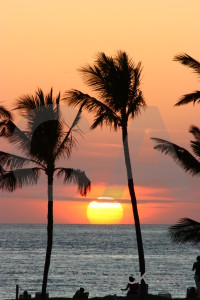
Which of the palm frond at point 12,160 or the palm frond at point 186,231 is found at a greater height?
the palm frond at point 12,160

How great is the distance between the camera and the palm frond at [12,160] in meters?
42.6

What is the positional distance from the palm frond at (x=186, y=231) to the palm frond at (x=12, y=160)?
39.8ft

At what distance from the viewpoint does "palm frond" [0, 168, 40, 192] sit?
138 ft

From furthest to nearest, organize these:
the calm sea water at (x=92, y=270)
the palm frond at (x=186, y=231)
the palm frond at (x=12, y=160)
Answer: the calm sea water at (x=92, y=270), the palm frond at (x=12, y=160), the palm frond at (x=186, y=231)

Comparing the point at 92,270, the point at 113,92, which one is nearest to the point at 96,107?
the point at 113,92

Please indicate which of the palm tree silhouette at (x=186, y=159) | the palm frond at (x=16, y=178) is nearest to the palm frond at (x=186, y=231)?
the palm tree silhouette at (x=186, y=159)

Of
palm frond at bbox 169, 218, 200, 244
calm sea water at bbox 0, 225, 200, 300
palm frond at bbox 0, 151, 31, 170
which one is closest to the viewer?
palm frond at bbox 169, 218, 200, 244

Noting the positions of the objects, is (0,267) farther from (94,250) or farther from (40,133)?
(40,133)

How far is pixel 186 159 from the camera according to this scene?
3447cm

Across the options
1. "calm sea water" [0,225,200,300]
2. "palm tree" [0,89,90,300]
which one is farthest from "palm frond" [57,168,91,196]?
"calm sea water" [0,225,200,300]

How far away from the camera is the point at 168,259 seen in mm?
157750

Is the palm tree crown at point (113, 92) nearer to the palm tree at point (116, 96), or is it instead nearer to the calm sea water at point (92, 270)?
the palm tree at point (116, 96)

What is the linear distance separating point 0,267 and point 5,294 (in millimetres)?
45108

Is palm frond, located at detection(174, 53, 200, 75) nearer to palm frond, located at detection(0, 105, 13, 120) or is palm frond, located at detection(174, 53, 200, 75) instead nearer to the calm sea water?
palm frond, located at detection(0, 105, 13, 120)
